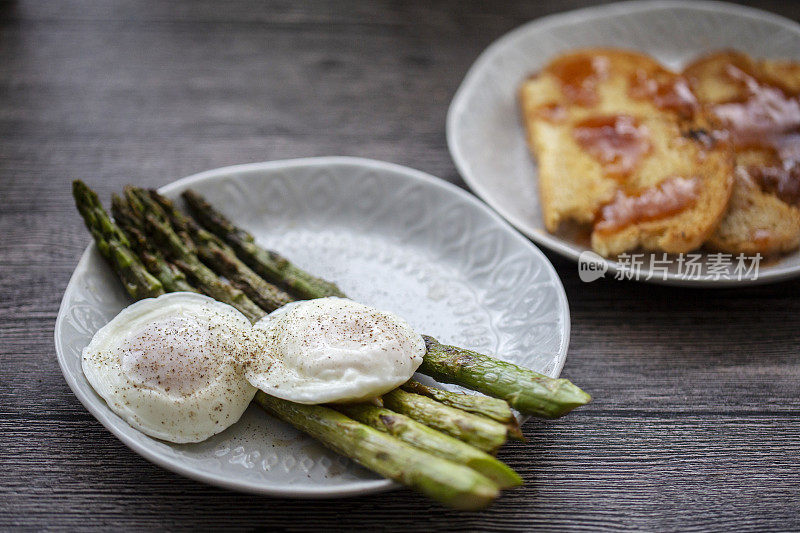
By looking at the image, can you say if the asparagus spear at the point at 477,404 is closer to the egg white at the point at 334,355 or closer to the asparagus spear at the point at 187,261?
the egg white at the point at 334,355

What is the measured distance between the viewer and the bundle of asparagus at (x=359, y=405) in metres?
2.47

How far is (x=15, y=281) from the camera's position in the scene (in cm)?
373

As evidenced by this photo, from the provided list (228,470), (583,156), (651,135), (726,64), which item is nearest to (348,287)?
(228,470)

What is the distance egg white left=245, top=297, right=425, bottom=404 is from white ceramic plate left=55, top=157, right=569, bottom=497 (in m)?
0.26

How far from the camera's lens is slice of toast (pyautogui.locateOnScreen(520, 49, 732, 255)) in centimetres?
380

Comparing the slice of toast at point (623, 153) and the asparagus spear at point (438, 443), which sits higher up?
the slice of toast at point (623, 153)

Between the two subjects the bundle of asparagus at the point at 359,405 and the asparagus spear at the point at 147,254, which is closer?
the bundle of asparagus at the point at 359,405

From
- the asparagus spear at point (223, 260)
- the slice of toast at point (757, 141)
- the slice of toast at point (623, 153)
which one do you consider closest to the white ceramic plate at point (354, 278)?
the asparagus spear at point (223, 260)

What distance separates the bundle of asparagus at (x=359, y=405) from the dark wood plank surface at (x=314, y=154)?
0.39 meters

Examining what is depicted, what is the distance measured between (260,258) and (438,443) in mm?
1580

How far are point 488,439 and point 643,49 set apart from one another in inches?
156

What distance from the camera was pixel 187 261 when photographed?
349cm

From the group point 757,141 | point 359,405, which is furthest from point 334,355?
point 757,141

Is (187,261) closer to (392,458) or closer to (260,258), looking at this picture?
(260,258)
